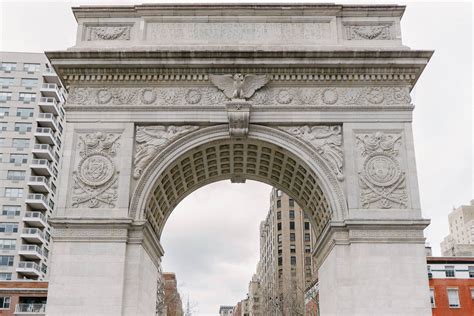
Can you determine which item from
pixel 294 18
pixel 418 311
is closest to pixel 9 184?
pixel 294 18

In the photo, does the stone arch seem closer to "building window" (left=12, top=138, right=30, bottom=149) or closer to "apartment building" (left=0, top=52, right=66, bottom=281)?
"apartment building" (left=0, top=52, right=66, bottom=281)

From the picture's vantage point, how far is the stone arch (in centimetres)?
2142

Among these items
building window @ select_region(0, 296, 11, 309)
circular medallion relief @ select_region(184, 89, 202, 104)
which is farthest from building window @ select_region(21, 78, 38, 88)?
circular medallion relief @ select_region(184, 89, 202, 104)

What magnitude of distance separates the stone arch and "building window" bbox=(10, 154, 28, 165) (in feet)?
165

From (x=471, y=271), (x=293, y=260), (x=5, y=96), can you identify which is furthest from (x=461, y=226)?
(x=5, y=96)

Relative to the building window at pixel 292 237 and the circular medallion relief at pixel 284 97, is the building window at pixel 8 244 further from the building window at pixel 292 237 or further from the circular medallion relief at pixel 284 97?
the circular medallion relief at pixel 284 97

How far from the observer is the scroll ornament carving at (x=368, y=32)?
2348 centimetres

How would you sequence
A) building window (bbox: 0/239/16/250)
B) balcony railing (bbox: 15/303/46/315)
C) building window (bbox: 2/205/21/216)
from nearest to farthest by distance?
balcony railing (bbox: 15/303/46/315) → building window (bbox: 0/239/16/250) → building window (bbox: 2/205/21/216)

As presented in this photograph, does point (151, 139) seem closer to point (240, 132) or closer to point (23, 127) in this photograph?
point (240, 132)

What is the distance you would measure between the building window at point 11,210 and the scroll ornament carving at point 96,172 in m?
50.5

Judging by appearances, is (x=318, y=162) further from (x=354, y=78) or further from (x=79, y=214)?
(x=79, y=214)

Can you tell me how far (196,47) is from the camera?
22484mm

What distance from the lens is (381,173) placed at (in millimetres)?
21500

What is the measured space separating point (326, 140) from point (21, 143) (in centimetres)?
5791
